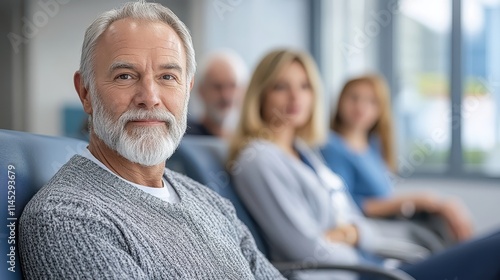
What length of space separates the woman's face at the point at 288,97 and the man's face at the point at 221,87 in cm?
72

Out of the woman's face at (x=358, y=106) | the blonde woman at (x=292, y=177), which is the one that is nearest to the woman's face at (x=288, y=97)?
the blonde woman at (x=292, y=177)

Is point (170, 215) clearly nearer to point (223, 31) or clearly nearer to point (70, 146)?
point (70, 146)

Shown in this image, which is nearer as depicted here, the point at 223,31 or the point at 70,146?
the point at 70,146

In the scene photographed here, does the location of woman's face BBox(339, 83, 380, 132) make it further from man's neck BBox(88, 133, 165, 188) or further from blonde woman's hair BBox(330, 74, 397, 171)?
man's neck BBox(88, 133, 165, 188)

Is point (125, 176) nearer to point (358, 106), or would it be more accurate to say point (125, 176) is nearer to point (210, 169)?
point (210, 169)

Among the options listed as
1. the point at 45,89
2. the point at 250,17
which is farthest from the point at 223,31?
the point at 45,89

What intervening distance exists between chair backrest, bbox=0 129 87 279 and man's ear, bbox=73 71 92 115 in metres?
0.14

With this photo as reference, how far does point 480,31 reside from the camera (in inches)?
195

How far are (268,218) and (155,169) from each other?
0.95 meters

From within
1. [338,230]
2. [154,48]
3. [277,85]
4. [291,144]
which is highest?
[154,48]

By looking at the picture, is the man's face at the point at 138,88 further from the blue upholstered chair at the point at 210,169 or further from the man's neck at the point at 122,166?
the blue upholstered chair at the point at 210,169

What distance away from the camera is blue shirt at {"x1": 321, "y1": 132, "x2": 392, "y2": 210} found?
2848 mm

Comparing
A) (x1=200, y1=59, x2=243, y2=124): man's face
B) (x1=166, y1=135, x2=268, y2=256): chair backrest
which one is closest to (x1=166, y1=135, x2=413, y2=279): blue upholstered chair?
(x1=166, y1=135, x2=268, y2=256): chair backrest

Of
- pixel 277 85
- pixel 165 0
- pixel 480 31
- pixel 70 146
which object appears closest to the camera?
pixel 70 146
